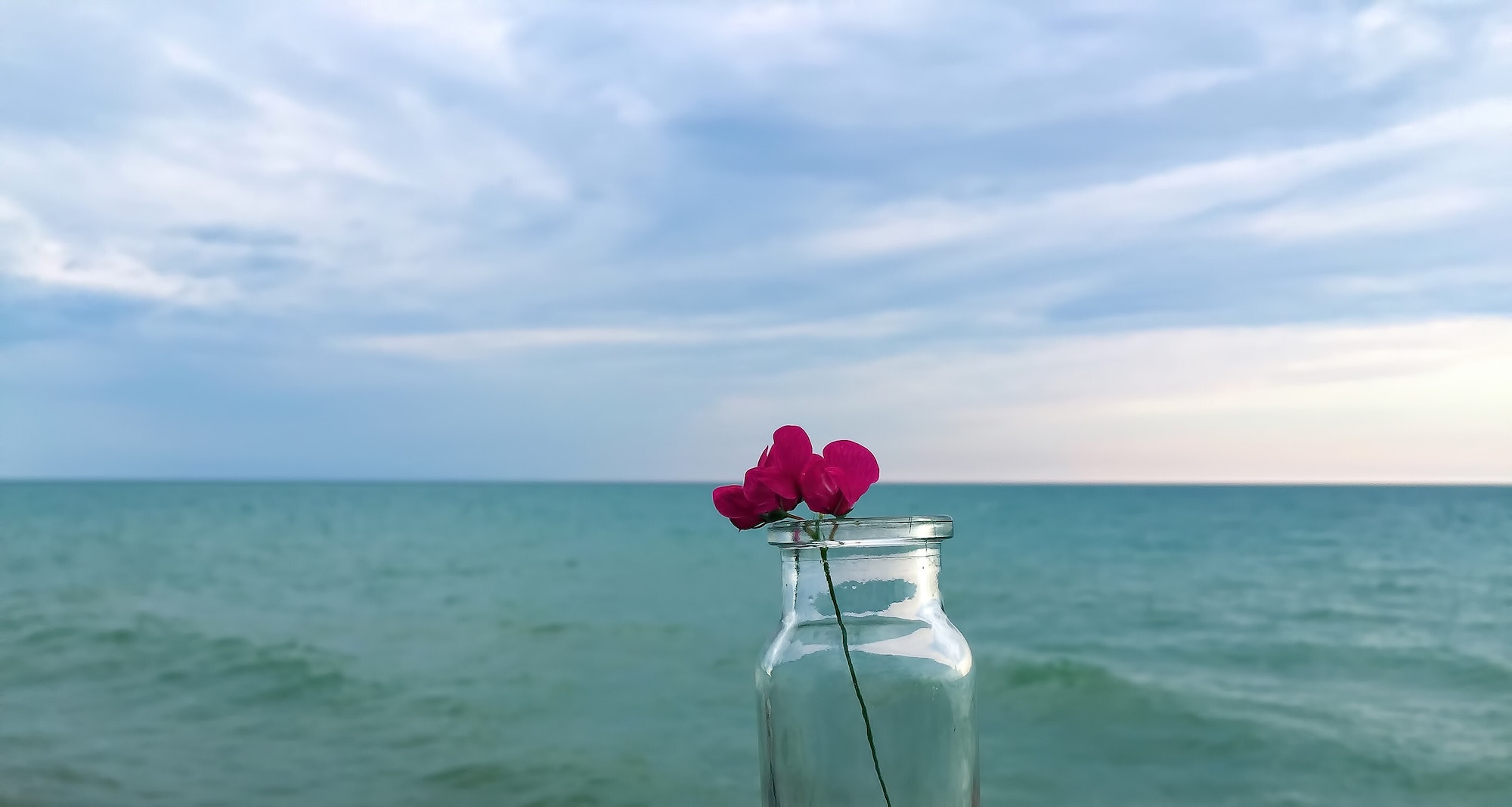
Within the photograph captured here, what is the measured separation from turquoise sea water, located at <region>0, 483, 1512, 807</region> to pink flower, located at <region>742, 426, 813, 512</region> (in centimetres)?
462

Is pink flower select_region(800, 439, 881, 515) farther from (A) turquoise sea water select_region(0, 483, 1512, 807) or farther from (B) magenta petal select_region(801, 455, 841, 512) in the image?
(A) turquoise sea water select_region(0, 483, 1512, 807)

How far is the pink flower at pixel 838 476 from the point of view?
2.79ft

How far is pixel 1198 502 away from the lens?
5219 centimetres

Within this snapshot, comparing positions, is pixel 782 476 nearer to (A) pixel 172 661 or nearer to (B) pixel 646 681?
(B) pixel 646 681

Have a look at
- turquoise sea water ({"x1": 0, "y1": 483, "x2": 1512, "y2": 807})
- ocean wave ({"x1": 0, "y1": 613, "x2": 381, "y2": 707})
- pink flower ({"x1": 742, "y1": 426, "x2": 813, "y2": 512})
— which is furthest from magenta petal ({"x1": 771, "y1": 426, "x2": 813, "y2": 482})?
ocean wave ({"x1": 0, "y1": 613, "x2": 381, "y2": 707})

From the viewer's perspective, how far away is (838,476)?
85 cm

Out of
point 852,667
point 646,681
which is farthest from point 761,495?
point 646,681

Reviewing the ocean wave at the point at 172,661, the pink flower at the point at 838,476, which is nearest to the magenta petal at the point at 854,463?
the pink flower at the point at 838,476

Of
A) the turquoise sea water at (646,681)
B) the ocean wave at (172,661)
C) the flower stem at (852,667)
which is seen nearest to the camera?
the flower stem at (852,667)

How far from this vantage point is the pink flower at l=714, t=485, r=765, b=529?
2.85 ft

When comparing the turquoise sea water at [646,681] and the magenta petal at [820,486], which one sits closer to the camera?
the magenta petal at [820,486]

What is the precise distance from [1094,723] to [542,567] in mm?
12583

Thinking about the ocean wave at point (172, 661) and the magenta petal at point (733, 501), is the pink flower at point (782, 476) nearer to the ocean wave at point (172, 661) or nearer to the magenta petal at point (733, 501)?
the magenta petal at point (733, 501)

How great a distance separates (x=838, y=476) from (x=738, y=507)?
82 mm
